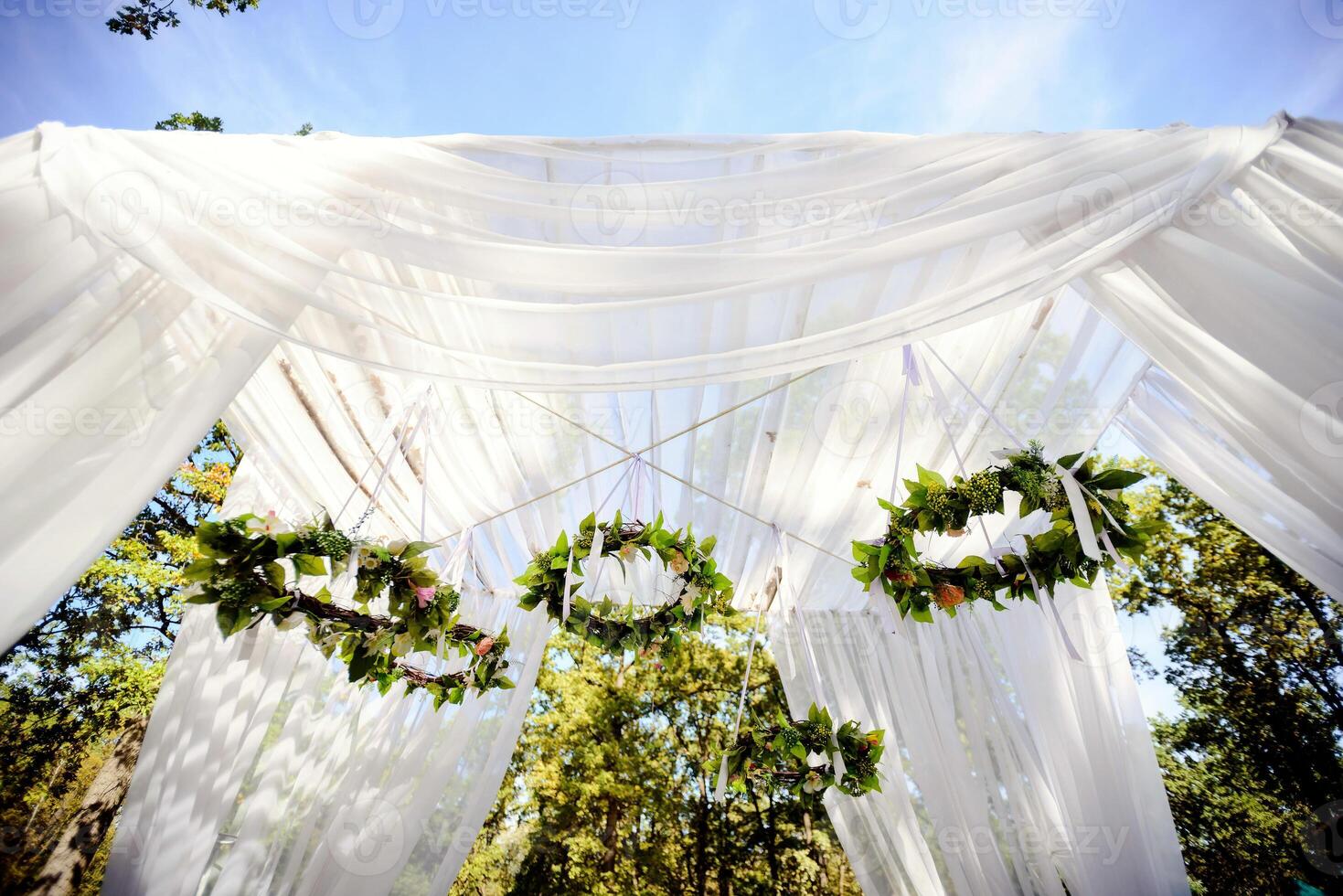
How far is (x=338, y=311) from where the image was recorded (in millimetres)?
1409

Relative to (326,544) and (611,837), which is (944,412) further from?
(611,837)

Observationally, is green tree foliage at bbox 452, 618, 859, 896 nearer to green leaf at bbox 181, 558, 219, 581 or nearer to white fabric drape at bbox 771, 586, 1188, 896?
white fabric drape at bbox 771, 586, 1188, 896

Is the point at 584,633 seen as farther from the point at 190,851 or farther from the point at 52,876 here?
the point at 52,876

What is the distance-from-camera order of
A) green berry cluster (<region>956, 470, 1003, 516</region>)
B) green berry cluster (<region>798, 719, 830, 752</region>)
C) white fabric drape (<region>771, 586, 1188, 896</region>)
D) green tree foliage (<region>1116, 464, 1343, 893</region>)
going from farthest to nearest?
1. green tree foliage (<region>1116, 464, 1343, 893</region>)
2. green berry cluster (<region>798, 719, 830, 752</region>)
3. white fabric drape (<region>771, 586, 1188, 896</region>)
4. green berry cluster (<region>956, 470, 1003, 516</region>)

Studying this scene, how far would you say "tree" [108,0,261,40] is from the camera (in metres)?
3.55

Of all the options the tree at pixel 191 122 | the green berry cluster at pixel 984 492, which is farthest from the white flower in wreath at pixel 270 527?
the tree at pixel 191 122

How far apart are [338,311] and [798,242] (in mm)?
1166

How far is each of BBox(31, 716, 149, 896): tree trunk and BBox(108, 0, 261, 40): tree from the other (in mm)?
5429

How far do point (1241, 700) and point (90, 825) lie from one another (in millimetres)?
10424

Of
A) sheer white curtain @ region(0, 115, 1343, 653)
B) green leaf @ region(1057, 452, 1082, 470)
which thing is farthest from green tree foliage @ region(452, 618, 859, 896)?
sheer white curtain @ region(0, 115, 1343, 653)

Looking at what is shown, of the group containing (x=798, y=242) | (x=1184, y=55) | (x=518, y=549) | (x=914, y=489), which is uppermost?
(x=1184, y=55)

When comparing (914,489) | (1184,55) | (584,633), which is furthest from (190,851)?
(1184,55)

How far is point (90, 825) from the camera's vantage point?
5027mm

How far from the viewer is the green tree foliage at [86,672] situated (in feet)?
17.5
